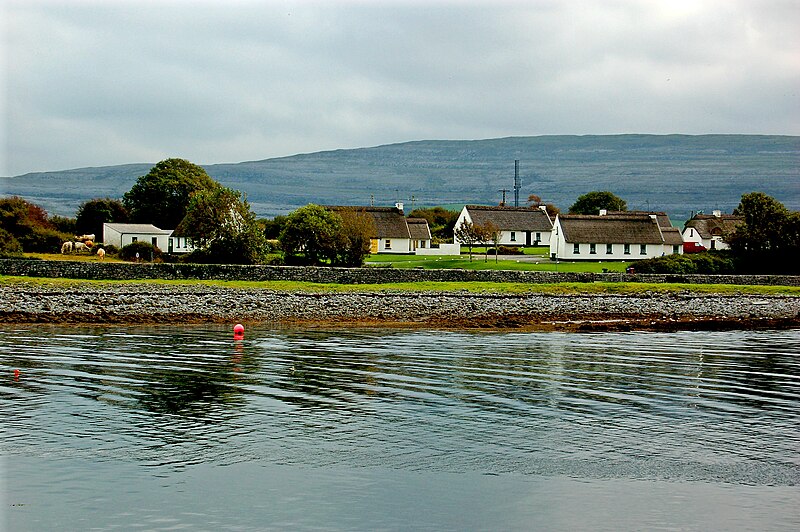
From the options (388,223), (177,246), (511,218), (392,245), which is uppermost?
(511,218)

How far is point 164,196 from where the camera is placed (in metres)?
A: 100

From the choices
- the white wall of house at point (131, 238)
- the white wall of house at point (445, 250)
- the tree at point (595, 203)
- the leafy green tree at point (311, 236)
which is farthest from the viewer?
the tree at point (595, 203)

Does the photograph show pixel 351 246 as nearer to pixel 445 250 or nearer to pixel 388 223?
pixel 445 250

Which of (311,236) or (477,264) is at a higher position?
(311,236)

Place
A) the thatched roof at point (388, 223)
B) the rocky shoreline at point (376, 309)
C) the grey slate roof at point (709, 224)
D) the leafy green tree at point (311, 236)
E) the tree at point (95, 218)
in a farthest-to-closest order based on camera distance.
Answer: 1. the grey slate roof at point (709, 224)
2. the tree at point (95, 218)
3. the thatched roof at point (388, 223)
4. the leafy green tree at point (311, 236)
5. the rocky shoreline at point (376, 309)

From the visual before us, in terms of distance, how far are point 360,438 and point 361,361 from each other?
459 inches

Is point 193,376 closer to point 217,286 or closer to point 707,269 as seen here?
point 217,286

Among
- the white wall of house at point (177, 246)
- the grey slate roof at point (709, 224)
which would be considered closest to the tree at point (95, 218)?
the white wall of house at point (177, 246)

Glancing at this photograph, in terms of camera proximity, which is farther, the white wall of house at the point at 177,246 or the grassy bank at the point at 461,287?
the white wall of house at the point at 177,246

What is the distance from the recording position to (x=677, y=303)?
51.9 meters

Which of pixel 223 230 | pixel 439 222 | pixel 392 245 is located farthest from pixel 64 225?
pixel 439 222

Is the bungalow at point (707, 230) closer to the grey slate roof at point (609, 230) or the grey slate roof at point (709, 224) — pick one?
the grey slate roof at point (709, 224)

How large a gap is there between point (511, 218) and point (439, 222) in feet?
84.2

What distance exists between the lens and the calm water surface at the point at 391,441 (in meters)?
15.0
